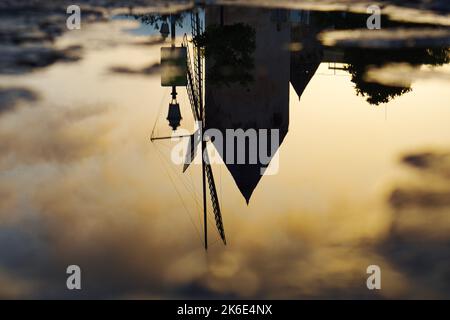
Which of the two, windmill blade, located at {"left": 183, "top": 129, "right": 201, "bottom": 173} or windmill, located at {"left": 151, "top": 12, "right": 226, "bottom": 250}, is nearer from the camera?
windmill blade, located at {"left": 183, "top": 129, "right": 201, "bottom": 173}

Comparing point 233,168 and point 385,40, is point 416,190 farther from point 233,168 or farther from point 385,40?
point 385,40

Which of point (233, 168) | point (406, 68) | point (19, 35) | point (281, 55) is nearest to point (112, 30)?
point (19, 35)

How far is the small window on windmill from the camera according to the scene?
25500mm

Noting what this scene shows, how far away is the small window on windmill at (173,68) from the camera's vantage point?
25.5m
